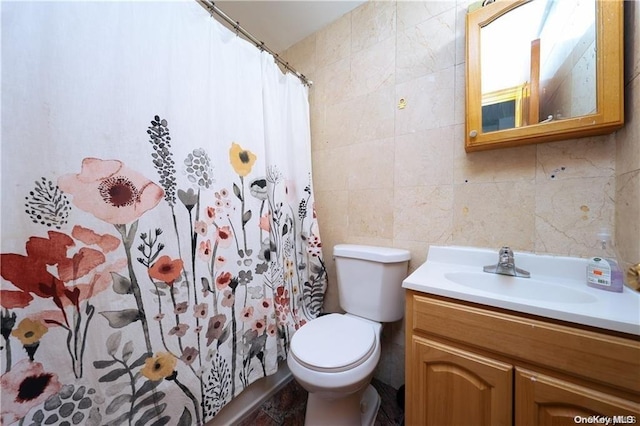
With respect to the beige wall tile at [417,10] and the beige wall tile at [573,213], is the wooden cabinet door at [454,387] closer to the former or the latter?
the beige wall tile at [573,213]

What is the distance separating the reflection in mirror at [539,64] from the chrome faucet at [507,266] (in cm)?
51

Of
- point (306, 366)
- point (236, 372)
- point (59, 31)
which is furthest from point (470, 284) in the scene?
point (59, 31)

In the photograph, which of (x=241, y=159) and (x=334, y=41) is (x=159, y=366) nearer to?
(x=241, y=159)

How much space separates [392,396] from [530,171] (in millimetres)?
1302

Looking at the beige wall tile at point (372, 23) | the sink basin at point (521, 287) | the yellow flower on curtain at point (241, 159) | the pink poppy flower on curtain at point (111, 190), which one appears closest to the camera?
the pink poppy flower on curtain at point (111, 190)

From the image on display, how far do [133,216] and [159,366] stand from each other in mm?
540

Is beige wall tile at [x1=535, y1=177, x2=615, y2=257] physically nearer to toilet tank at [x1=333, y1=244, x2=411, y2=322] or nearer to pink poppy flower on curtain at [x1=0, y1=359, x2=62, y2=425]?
toilet tank at [x1=333, y1=244, x2=411, y2=322]

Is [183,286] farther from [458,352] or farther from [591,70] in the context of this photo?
[591,70]

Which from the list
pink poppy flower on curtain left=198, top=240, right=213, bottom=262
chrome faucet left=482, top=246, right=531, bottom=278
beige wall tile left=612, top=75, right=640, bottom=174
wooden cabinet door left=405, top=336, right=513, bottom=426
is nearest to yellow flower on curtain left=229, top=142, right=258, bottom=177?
pink poppy flower on curtain left=198, top=240, right=213, bottom=262

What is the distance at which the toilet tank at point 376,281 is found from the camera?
3.70 feet

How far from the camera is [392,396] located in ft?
3.98

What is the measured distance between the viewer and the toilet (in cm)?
84

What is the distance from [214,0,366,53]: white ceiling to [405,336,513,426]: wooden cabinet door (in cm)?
179

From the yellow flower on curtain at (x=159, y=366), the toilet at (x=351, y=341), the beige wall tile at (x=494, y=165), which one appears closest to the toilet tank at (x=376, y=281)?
the toilet at (x=351, y=341)
